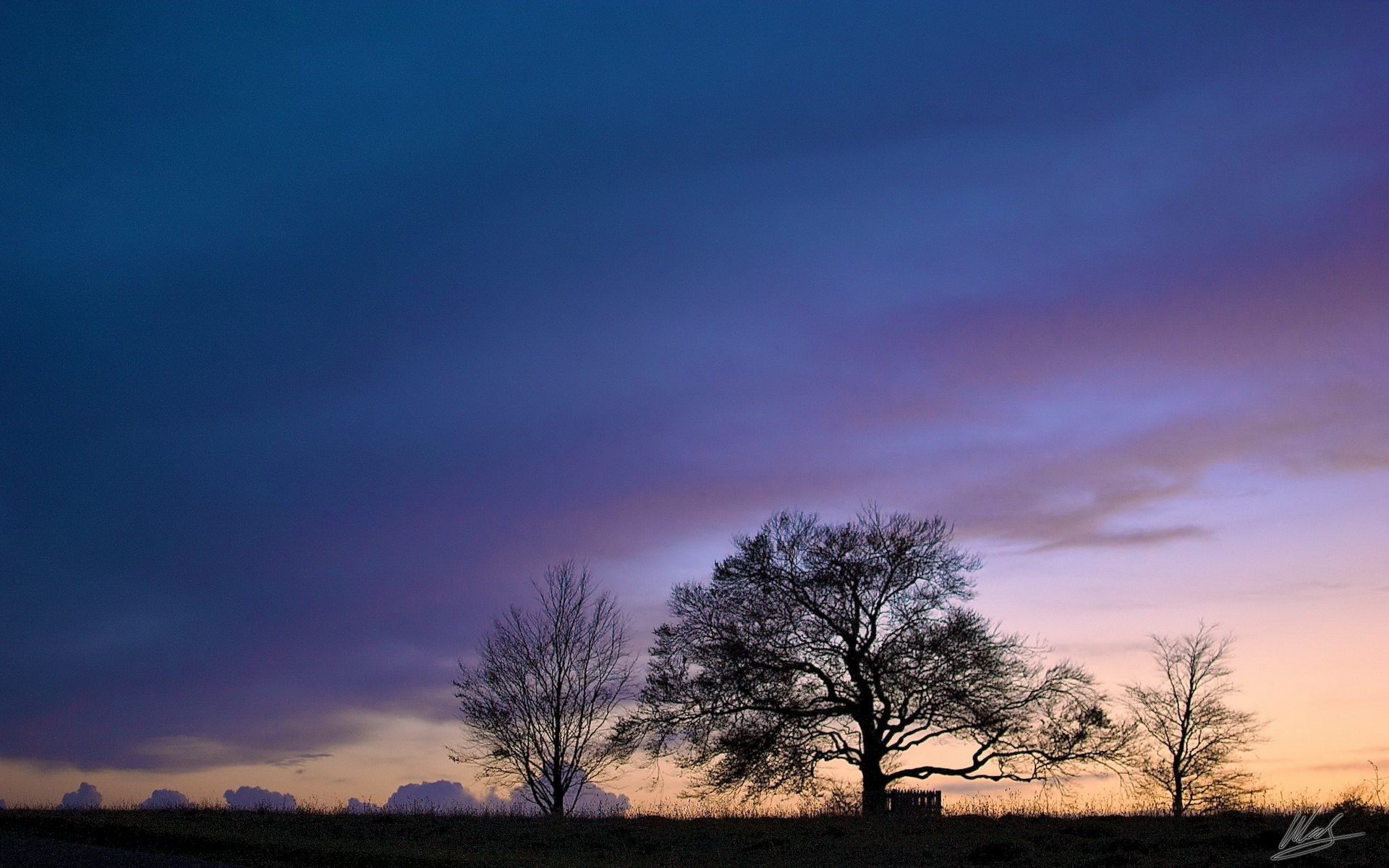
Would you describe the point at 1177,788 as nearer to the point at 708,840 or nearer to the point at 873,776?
the point at 873,776

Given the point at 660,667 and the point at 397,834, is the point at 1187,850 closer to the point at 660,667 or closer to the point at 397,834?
the point at 397,834

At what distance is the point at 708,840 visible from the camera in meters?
19.1
